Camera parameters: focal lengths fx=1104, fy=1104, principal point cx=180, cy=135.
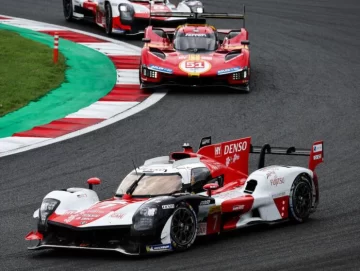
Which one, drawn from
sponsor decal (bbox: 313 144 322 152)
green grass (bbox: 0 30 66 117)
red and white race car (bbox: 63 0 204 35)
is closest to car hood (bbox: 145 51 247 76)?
green grass (bbox: 0 30 66 117)

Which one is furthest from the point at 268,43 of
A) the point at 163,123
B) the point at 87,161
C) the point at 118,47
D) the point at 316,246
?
the point at 316,246

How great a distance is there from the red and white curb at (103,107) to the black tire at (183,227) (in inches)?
249

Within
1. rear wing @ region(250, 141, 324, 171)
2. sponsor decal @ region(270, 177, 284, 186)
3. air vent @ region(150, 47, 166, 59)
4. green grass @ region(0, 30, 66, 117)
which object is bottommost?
green grass @ region(0, 30, 66, 117)

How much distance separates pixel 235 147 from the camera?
49.1ft

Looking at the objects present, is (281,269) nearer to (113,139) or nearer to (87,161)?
(87,161)

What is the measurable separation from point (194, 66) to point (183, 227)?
10.9 m

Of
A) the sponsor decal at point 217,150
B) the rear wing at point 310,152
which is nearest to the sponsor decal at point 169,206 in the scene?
the sponsor decal at point 217,150

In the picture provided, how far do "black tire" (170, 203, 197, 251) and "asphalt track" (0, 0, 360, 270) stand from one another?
0.13 m

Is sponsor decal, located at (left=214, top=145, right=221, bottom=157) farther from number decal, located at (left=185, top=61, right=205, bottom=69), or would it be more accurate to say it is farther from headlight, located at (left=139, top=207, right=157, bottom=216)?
number decal, located at (left=185, top=61, right=205, bottom=69)

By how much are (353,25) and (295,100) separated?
10313 mm

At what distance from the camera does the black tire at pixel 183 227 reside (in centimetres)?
1255

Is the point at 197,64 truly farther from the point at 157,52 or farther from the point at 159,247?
the point at 159,247

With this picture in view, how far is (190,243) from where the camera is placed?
12711 millimetres

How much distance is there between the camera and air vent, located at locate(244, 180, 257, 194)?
13930 mm
